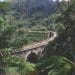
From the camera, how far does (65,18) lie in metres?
16.2

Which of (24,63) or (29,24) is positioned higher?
(24,63)

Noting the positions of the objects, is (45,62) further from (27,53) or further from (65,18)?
(27,53)

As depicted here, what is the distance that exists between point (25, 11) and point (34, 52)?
4184 centimetres

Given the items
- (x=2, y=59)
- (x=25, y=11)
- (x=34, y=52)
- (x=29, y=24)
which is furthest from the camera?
(x=25, y=11)

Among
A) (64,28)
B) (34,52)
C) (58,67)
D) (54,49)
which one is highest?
(58,67)

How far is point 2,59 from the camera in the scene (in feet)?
13.9

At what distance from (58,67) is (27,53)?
70.4 ft

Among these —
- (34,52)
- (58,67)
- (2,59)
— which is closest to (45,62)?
(58,67)

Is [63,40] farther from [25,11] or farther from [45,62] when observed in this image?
[25,11]

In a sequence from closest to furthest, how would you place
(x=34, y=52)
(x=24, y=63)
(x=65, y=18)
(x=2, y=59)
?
(x=24, y=63), (x=2, y=59), (x=65, y=18), (x=34, y=52)

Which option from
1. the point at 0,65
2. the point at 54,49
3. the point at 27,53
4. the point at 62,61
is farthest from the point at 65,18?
the point at 62,61

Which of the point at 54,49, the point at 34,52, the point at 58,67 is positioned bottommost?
the point at 34,52

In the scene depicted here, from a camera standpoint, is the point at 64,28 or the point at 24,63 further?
the point at 64,28

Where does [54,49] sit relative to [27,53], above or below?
above
